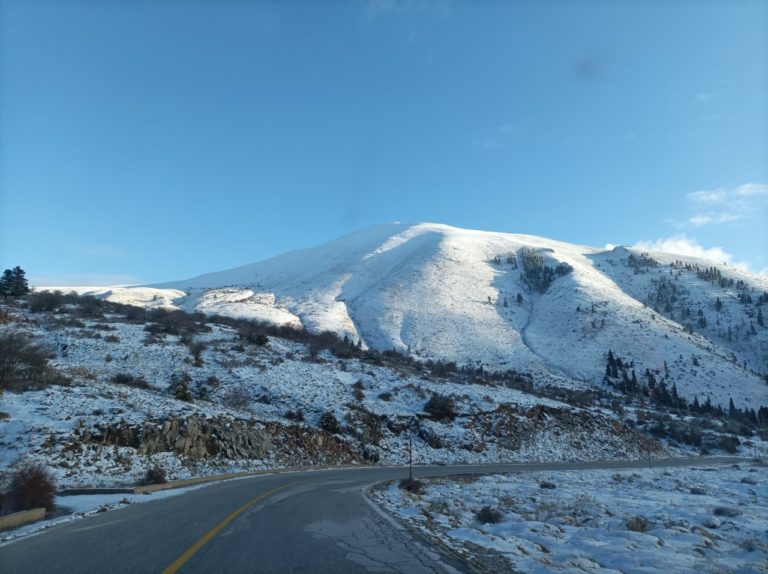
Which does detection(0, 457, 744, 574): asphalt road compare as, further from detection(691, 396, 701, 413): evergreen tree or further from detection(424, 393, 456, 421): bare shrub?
detection(691, 396, 701, 413): evergreen tree

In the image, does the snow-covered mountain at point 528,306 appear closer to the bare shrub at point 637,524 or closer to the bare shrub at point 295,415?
the bare shrub at point 295,415

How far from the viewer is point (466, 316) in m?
102

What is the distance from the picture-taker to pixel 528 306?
374 ft

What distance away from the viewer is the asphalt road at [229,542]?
20.9 feet

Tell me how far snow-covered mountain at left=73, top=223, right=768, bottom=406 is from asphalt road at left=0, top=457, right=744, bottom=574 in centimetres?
7027

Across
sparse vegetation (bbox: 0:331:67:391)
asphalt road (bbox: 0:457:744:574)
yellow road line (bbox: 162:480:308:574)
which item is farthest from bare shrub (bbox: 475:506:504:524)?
sparse vegetation (bbox: 0:331:67:391)

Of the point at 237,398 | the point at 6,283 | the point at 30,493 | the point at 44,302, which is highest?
the point at 6,283

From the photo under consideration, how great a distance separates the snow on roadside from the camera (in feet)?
25.4

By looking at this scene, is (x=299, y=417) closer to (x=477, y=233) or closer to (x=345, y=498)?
(x=345, y=498)

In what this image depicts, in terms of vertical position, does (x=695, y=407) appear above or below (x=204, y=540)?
below

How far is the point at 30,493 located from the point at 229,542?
5.78 meters

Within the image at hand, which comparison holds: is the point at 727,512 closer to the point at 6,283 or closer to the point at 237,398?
the point at 237,398

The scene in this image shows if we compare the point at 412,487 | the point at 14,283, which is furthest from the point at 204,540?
the point at 14,283

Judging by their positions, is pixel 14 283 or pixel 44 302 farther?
pixel 14 283
